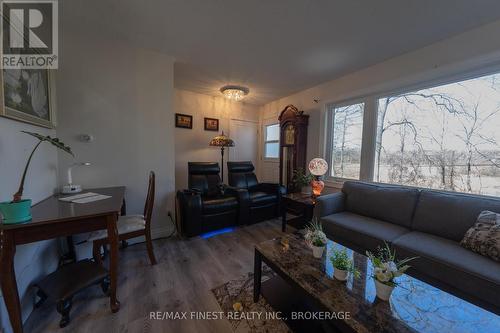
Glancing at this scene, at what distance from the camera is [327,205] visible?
7.50 ft

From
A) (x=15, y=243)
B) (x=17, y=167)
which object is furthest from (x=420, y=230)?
(x=17, y=167)

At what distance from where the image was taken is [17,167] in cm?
127

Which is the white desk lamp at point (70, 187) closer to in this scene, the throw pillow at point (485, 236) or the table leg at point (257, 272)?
the table leg at point (257, 272)

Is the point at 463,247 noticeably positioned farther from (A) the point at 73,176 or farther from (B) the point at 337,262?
(A) the point at 73,176

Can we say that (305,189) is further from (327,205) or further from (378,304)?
(378,304)

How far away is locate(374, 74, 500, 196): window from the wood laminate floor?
7.17ft

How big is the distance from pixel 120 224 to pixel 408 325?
2221 millimetres

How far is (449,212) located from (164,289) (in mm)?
2706

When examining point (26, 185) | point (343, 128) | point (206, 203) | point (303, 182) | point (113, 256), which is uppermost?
point (343, 128)

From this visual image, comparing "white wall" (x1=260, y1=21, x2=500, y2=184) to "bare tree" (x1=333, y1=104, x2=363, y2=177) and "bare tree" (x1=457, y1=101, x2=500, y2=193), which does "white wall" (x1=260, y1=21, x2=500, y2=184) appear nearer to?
"bare tree" (x1=333, y1=104, x2=363, y2=177)

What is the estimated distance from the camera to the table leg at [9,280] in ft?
3.26

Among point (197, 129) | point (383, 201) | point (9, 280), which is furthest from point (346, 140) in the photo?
point (9, 280)

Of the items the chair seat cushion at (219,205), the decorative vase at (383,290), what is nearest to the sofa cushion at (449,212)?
the decorative vase at (383,290)
